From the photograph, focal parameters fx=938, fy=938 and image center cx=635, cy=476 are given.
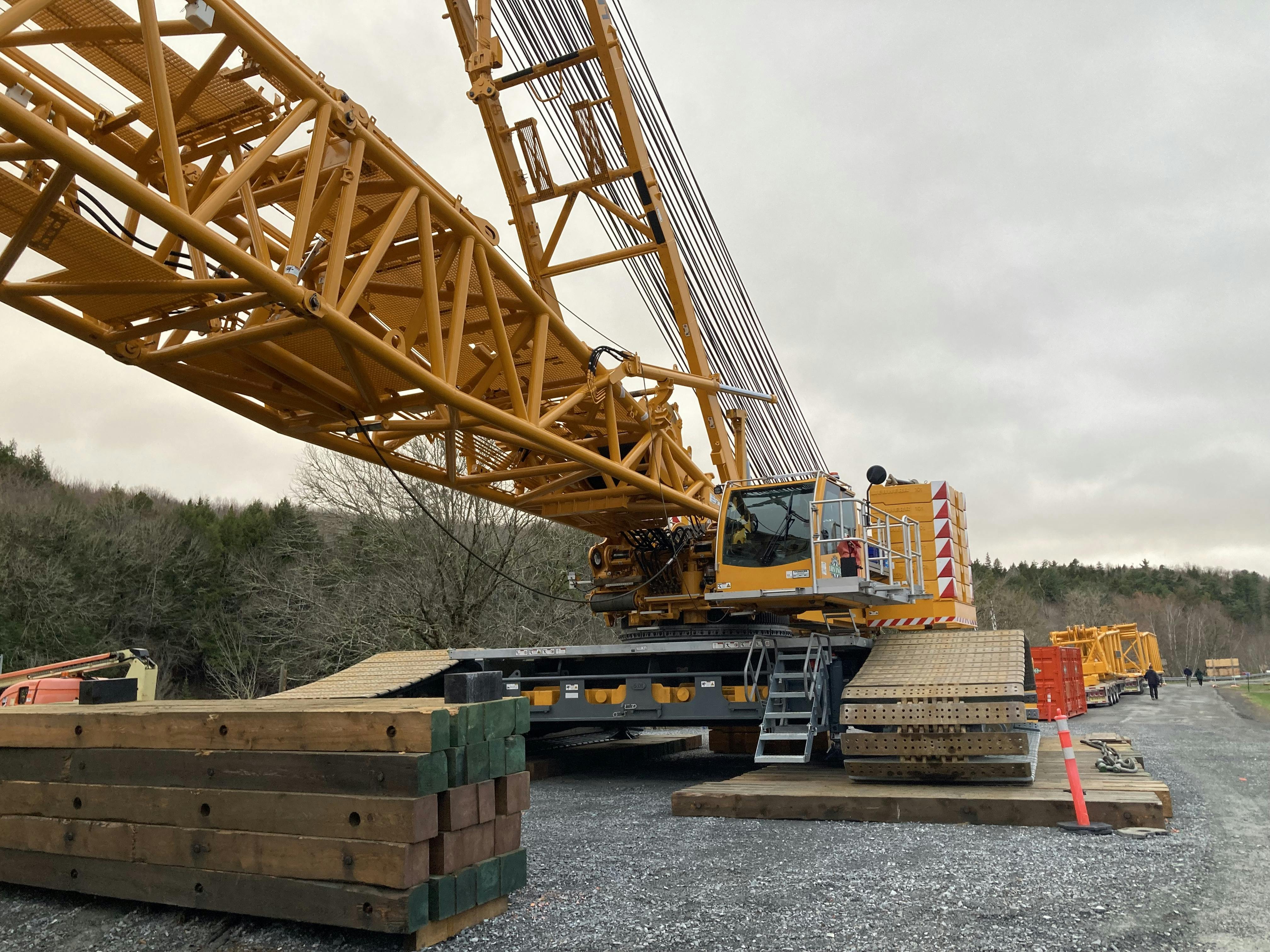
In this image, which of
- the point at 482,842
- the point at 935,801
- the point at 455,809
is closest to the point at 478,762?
the point at 455,809

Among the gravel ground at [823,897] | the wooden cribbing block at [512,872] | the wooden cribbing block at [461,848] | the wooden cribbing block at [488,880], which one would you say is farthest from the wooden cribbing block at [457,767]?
the gravel ground at [823,897]

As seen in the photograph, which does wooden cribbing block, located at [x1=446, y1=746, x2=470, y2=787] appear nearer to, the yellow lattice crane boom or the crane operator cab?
the yellow lattice crane boom

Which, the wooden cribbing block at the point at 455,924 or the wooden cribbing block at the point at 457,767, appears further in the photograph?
the wooden cribbing block at the point at 457,767

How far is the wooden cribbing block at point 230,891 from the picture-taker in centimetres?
451

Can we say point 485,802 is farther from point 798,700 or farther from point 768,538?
point 768,538

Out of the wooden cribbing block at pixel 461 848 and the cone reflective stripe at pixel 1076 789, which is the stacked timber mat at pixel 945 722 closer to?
the cone reflective stripe at pixel 1076 789

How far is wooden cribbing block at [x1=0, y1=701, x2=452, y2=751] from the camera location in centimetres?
475

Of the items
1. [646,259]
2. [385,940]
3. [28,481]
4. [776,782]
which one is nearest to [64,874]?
[385,940]

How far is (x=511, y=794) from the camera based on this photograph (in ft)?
17.7

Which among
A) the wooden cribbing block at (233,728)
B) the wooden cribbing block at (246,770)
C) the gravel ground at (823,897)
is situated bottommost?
the gravel ground at (823,897)

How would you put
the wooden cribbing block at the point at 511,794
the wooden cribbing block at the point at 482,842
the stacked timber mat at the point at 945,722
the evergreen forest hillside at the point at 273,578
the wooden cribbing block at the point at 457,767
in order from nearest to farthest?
the wooden cribbing block at the point at 457,767
the wooden cribbing block at the point at 482,842
the wooden cribbing block at the point at 511,794
the stacked timber mat at the point at 945,722
the evergreen forest hillside at the point at 273,578

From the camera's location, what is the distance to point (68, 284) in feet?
19.3

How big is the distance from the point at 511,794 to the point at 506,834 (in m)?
0.21

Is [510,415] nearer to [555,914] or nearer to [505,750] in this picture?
[505,750]
